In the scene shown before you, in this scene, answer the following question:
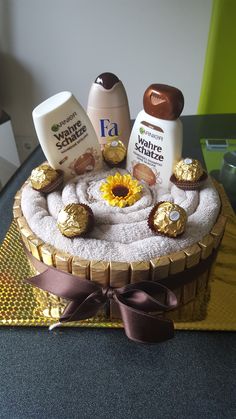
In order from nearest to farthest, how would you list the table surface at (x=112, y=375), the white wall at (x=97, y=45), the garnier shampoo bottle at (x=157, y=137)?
the table surface at (x=112, y=375), the garnier shampoo bottle at (x=157, y=137), the white wall at (x=97, y=45)

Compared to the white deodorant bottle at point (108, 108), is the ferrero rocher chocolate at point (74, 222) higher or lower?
lower

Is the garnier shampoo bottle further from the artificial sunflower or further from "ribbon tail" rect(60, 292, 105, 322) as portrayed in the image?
"ribbon tail" rect(60, 292, 105, 322)

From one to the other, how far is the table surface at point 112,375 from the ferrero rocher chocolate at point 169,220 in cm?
17

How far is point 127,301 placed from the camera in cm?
51

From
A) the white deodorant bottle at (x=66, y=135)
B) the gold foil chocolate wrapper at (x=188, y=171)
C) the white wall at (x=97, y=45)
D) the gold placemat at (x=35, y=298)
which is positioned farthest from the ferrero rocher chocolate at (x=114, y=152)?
the white wall at (x=97, y=45)

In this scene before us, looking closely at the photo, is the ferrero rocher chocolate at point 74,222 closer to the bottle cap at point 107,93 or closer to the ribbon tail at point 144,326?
the ribbon tail at point 144,326

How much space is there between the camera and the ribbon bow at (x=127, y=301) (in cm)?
50

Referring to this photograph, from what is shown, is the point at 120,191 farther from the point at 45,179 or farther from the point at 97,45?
the point at 97,45

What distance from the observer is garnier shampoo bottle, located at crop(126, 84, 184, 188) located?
22.9 inches

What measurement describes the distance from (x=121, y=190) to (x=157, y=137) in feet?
0.35

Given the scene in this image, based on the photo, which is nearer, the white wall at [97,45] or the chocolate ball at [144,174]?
the chocolate ball at [144,174]

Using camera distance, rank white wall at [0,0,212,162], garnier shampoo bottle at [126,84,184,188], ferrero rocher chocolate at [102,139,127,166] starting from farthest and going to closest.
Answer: white wall at [0,0,212,162], ferrero rocher chocolate at [102,139,127,166], garnier shampoo bottle at [126,84,184,188]

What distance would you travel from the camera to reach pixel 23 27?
1.56 metres

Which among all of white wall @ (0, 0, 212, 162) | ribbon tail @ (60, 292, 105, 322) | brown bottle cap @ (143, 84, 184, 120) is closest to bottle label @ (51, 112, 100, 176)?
brown bottle cap @ (143, 84, 184, 120)
